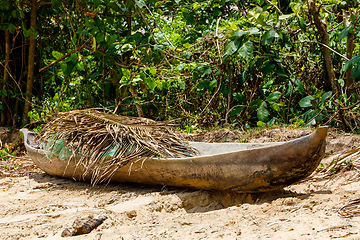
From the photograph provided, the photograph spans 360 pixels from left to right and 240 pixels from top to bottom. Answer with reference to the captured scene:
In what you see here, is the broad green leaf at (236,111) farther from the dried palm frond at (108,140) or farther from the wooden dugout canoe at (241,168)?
the wooden dugout canoe at (241,168)

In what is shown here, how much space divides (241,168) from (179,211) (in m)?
0.54

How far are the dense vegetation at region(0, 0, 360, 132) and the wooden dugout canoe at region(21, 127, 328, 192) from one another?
6.21 ft

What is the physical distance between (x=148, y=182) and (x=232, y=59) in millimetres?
2758

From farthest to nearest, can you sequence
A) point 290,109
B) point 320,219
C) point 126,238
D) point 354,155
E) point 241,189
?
1. point 290,109
2. point 354,155
3. point 241,189
4. point 126,238
5. point 320,219

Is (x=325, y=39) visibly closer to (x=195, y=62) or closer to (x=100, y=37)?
(x=195, y=62)

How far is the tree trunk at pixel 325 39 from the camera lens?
4293mm

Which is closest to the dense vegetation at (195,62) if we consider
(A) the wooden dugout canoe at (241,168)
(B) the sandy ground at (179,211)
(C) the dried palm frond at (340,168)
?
(C) the dried palm frond at (340,168)

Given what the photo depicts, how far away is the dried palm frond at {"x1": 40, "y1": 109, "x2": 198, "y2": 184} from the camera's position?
272 centimetres

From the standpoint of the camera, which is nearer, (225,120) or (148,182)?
(148,182)

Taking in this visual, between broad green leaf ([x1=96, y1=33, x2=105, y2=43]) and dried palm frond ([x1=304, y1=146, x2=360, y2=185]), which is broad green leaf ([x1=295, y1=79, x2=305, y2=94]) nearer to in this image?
dried palm frond ([x1=304, y1=146, x2=360, y2=185])

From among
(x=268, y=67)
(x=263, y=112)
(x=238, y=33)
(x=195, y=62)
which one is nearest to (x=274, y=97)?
(x=263, y=112)

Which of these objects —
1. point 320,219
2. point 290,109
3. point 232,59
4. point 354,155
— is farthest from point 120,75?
point 320,219

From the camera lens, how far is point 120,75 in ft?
16.2

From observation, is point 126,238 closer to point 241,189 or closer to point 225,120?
point 241,189
